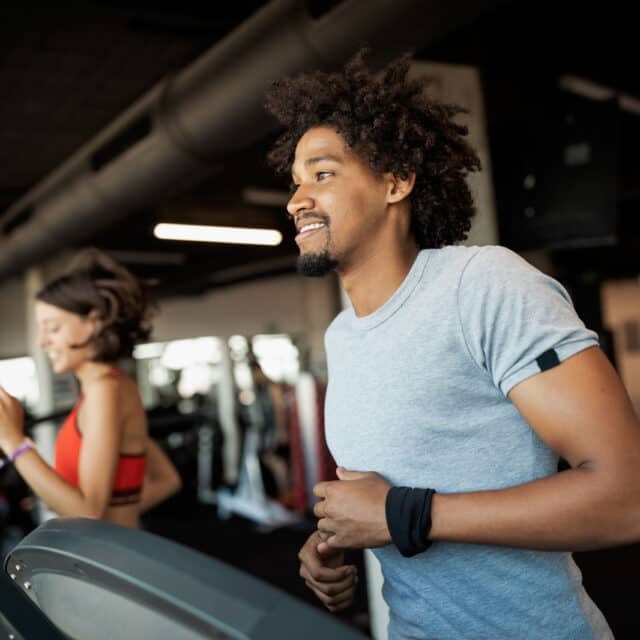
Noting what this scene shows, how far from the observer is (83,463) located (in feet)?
5.76

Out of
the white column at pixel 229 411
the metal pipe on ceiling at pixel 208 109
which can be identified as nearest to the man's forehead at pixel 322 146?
the metal pipe on ceiling at pixel 208 109

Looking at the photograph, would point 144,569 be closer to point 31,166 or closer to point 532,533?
point 532,533

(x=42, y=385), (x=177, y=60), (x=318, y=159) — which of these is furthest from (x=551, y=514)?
(x=42, y=385)

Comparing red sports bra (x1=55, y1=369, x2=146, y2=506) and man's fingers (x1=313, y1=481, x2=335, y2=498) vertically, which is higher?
man's fingers (x1=313, y1=481, x2=335, y2=498)

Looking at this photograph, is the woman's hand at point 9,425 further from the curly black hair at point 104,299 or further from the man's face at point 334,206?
the man's face at point 334,206

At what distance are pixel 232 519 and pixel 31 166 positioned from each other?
13.6 ft

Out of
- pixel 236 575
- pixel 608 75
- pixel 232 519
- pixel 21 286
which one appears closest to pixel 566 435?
pixel 236 575

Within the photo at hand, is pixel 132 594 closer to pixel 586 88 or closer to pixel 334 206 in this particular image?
pixel 334 206

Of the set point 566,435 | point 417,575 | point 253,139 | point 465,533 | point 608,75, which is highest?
point 608,75

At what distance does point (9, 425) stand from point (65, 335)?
0.30 metres

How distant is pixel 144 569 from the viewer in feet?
2.18

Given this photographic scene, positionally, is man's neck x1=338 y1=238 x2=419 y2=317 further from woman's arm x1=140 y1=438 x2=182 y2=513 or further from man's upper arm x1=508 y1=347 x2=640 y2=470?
woman's arm x1=140 y1=438 x2=182 y2=513

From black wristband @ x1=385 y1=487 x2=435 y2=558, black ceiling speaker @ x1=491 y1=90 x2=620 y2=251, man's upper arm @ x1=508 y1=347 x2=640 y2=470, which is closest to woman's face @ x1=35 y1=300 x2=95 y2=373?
black wristband @ x1=385 y1=487 x2=435 y2=558

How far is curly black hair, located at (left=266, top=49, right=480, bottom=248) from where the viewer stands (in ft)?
3.85
